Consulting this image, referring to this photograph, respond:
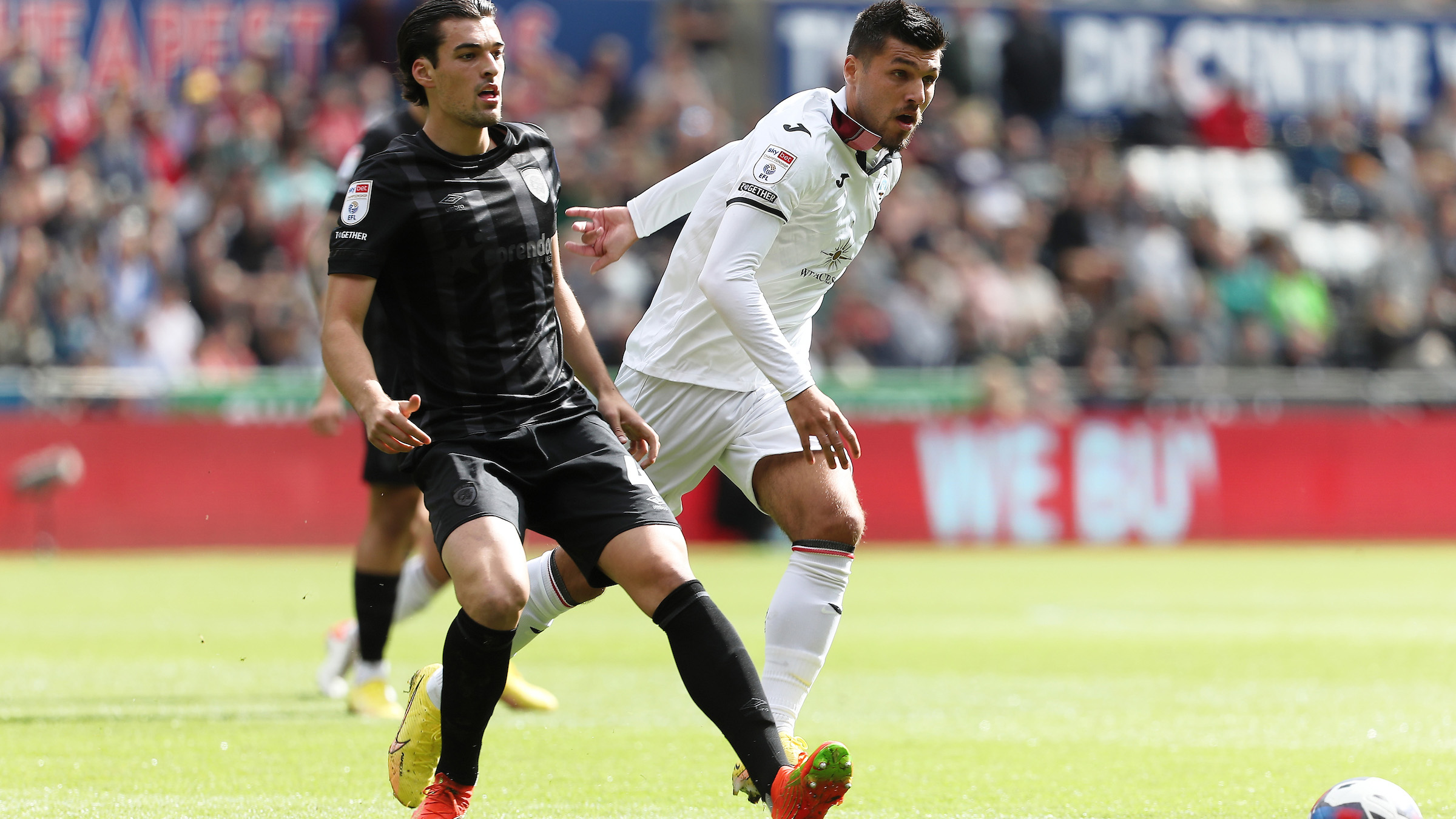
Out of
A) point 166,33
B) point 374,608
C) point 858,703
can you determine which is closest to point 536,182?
point 374,608

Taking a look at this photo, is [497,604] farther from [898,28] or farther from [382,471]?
[382,471]

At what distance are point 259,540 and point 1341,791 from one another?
12.9 meters

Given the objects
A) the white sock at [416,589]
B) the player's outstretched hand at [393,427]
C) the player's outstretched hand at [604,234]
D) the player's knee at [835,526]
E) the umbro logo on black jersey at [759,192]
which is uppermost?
the umbro logo on black jersey at [759,192]

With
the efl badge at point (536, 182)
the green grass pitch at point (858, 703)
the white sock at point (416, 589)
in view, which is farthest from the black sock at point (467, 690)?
the white sock at point (416, 589)

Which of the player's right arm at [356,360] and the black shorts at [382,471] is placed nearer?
the player's right arm at [356,360]

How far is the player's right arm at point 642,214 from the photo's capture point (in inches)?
239

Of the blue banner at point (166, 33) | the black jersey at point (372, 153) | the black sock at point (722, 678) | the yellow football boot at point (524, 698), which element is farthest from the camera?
the blue banner at point (166, 33)

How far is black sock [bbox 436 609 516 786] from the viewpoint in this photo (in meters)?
4.97

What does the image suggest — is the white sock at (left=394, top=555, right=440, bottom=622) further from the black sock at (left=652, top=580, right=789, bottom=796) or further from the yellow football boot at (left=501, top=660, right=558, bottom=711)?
the black sock at (left=652, top=580, right=789, bottom=796)

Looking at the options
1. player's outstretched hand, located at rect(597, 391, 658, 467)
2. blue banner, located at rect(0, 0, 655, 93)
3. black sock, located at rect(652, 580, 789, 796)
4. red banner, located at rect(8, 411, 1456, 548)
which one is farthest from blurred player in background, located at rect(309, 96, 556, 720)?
blue banner, located at rect(0, 0, 655, 93)

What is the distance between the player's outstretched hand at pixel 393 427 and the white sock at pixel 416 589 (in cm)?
299

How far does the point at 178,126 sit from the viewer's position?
1847cm

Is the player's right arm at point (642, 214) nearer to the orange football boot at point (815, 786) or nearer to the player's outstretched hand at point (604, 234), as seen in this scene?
the player's outstretched hand at point (604, 234)

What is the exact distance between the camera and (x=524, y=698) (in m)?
7.50
